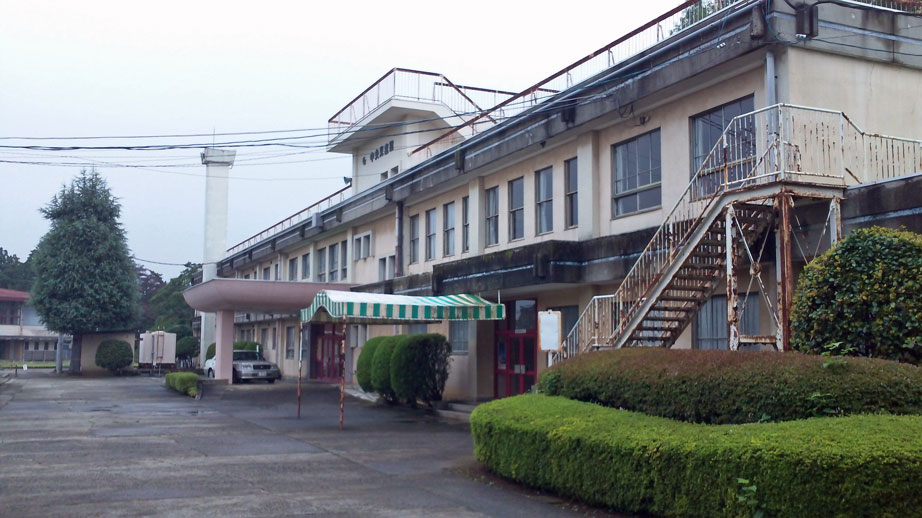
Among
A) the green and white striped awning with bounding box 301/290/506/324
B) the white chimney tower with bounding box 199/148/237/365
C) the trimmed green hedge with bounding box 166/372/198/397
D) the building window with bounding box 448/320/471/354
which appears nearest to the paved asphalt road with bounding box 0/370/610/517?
the green and white striped awning with bounding box 301/290/506/324

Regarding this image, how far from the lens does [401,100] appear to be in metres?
33.4

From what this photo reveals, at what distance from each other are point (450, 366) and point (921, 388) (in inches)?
710

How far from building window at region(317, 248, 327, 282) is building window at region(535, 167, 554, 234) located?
1904 cm

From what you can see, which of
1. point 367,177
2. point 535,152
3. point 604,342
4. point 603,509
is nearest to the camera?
point 603,509

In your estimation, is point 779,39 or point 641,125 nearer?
point 779,39

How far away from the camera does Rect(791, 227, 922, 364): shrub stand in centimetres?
973

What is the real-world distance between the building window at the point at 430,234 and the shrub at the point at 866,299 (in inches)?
706

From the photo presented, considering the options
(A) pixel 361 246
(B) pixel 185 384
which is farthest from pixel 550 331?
(A) pixel 361 246

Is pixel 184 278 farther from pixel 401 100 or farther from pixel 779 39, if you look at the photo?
pixel 779 39

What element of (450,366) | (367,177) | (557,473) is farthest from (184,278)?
(557,473)

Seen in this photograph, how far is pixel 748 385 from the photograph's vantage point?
9.36 metres

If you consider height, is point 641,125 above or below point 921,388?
above

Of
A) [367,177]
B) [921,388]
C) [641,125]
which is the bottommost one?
[921,388]

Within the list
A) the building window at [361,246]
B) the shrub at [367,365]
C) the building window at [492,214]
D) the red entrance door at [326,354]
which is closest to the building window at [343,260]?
the building window at [361,246]
